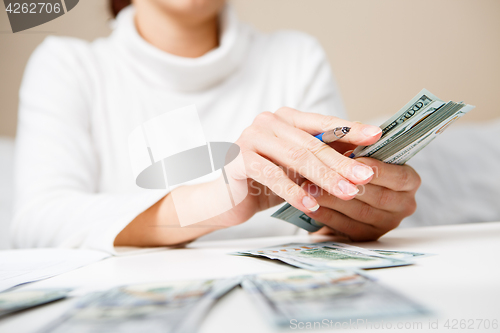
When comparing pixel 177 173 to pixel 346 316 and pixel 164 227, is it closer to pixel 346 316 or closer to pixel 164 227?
pixel 164 227

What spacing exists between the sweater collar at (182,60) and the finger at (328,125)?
0.50 m

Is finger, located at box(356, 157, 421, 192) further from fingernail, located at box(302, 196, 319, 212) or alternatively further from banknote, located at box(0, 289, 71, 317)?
banknote, located at box(0, 289, 71, 317)

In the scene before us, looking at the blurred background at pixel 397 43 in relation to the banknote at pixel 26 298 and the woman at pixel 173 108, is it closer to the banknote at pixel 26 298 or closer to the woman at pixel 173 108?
the woman at pixel 173 108

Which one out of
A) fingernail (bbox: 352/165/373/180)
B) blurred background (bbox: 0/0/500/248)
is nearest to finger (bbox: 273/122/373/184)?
fingernail (bbox: 352/165/373/180)

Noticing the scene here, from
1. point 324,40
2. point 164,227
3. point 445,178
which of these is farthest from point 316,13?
point 164,227

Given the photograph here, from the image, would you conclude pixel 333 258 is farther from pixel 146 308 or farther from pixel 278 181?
pixel 146 308

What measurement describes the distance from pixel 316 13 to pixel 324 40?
0.14 metres

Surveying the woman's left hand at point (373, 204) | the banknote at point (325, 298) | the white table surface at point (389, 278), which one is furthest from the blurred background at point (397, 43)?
the banknote at point (325, 298)

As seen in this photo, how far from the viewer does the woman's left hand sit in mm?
457

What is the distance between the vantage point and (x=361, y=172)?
1.27ft

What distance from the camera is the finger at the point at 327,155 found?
15.3 inches

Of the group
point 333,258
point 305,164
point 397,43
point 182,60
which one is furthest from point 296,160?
point 397,43

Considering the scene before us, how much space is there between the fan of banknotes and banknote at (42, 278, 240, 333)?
257mm

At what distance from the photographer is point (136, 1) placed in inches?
39.7
